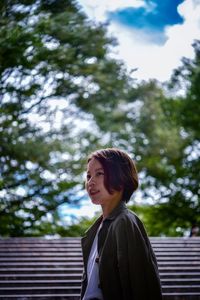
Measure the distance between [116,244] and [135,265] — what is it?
13cm

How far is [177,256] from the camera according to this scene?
6.07m

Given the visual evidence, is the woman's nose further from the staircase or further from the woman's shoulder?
the staircase

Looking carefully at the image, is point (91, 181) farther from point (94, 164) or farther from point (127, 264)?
point (127, 264)

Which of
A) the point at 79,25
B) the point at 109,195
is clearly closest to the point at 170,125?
the point at 79,25

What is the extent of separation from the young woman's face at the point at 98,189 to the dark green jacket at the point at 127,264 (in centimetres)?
17

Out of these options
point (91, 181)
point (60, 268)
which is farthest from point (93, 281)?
point (60, 268)

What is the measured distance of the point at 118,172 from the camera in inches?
78.2

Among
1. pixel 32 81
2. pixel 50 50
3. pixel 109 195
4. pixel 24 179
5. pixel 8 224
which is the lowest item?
pixel 8 224

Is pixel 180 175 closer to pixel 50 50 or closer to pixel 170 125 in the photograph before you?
pixel 170 125

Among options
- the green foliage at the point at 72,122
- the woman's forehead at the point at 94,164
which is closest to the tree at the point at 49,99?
the green foliage at the point at 72,122

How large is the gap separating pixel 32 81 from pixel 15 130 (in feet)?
4.03

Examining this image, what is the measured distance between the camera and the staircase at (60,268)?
455 centimetres

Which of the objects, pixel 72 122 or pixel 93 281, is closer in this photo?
pixel 93 281

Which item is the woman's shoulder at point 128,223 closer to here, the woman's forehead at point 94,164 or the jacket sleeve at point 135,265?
the jacket sleeve at point 135,265
